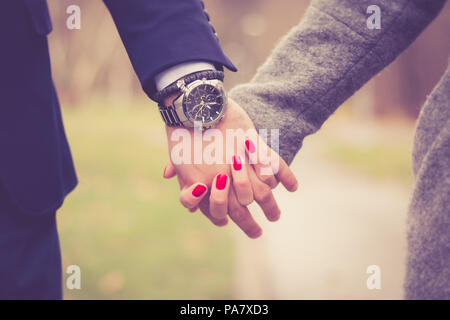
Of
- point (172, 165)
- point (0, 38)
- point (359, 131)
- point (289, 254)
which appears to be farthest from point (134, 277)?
point (359, 131)

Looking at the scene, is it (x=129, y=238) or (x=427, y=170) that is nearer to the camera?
(x=427, y=170)

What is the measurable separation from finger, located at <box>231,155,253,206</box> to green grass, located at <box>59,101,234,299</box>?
199 centimetres

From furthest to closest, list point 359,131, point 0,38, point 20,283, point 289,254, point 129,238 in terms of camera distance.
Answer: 1. point 359,131
2. point 129,238
3. point 289,254
4. point 20,283
5. point 0,38

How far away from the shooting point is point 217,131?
1514mm

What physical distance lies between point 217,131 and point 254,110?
17 cm

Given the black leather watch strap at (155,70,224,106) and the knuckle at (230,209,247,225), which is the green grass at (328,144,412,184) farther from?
the black leather watch strap at (155,70,224,106)

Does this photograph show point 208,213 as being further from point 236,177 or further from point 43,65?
point 43,65

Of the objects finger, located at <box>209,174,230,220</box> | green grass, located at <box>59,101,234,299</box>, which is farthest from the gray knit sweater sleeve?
green grass, located at <box>59,101,234,299</box>

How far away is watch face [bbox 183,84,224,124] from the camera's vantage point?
4.77 ft

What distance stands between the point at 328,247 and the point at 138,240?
1827 mm

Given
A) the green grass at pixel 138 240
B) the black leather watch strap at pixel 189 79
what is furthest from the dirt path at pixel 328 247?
the black leather watch strap at pixel 189 79

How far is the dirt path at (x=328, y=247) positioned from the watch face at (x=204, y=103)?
2159 millimetres

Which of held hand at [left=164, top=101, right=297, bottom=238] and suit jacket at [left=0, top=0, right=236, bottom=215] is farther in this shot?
held hand at [left=164, top=101, right=297, bottom=238]

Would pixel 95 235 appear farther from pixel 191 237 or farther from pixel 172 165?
pixel 172 165
